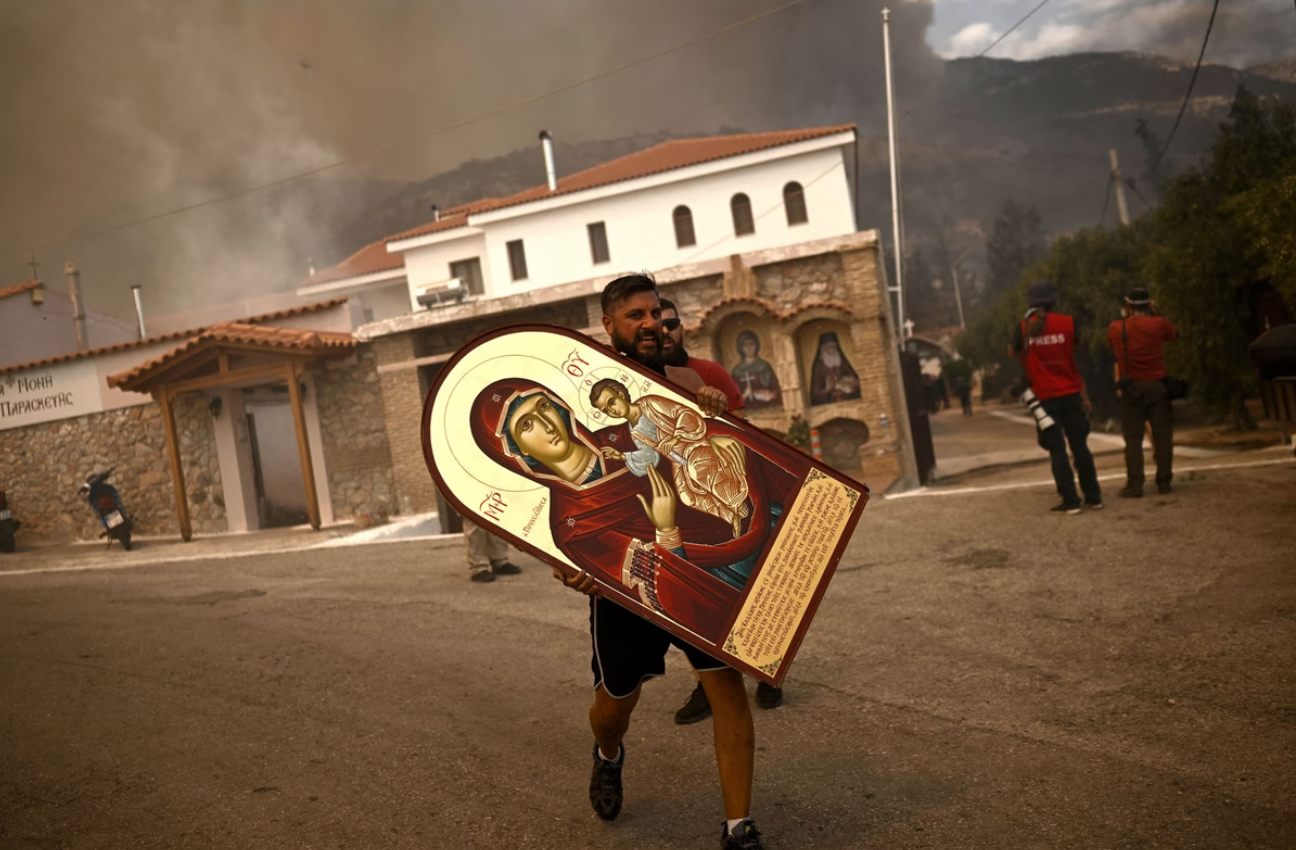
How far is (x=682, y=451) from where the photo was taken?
10.4 feet

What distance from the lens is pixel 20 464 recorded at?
21438 mm

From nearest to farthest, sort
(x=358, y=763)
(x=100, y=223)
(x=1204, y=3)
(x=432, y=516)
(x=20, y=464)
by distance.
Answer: (x=358, y=763)
(x=432, y=516)
(x=20, y=464)
(x=100, y=223)
(x=1204, y=3)

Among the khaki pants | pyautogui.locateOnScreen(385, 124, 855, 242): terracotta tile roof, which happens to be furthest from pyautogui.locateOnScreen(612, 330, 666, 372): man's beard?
pyautogui.locateOnScreen(385, 124, 855, 242): terracotta tile roof

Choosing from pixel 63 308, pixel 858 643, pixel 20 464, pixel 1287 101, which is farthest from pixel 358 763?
pixel 63 308

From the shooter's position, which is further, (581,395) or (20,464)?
(20,464)

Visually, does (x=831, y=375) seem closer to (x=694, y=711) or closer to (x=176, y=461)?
(x=176, y=461)

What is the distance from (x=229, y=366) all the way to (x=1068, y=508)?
16.9 meters

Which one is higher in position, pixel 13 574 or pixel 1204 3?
pixel 1204 3

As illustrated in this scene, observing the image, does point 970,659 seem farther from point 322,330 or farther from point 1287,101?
point 1287,101

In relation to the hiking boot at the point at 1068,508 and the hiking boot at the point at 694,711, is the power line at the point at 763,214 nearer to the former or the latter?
the hiking boot at the point at 1068,508

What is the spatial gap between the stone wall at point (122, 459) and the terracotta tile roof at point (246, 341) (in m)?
1.78

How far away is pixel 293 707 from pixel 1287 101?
891 inches

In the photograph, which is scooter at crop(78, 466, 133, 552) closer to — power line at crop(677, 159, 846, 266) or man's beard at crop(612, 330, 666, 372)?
man's beard at crop(612, 330, 666, 372)

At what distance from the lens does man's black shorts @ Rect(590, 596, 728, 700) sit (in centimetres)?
322
